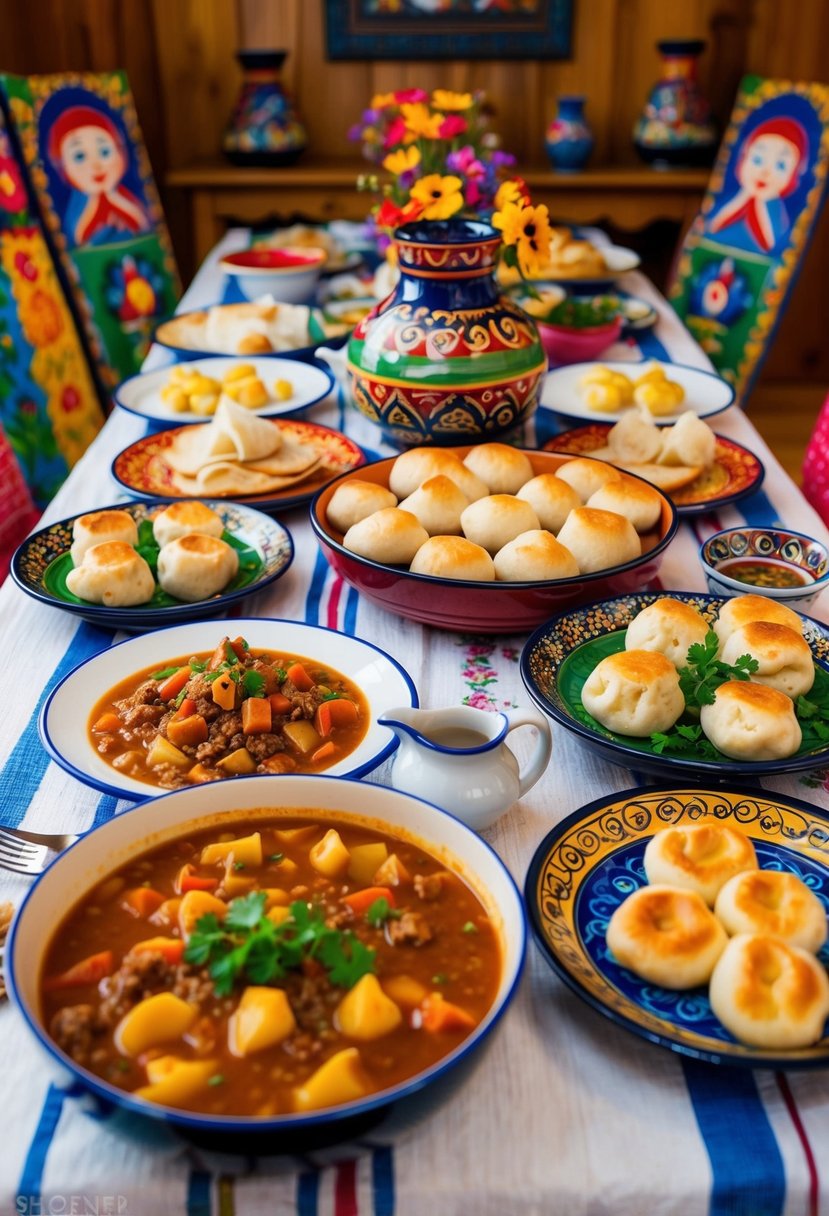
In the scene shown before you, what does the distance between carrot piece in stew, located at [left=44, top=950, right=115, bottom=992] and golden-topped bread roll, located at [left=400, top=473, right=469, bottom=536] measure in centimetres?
88

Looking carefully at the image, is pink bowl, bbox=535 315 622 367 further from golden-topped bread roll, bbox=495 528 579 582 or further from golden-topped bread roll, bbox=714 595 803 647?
golden-topped bread roll, bbox=714 595 803 647

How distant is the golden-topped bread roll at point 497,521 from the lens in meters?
1.60

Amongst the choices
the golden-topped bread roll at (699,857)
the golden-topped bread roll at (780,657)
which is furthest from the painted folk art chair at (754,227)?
the golden-topped bread roll at (699,857)

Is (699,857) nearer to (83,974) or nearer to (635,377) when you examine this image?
(83,974)

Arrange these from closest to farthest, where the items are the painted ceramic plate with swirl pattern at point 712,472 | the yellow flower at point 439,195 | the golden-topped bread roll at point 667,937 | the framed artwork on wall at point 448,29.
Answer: the golden-topped bread roll at point 667,937
the painted ceramic plate with swirl pattern at point 712,472
the yellow flower at point 439,195
the framed artwork on wall at point 448,29

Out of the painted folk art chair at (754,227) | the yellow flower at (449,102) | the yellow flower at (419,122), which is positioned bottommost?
the painted folk art chair at (754,227)

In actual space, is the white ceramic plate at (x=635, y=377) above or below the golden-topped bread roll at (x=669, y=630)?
below

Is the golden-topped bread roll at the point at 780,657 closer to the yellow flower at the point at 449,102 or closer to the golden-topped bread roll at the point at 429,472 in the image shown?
the golden-topped bread roll at the point at 429,472

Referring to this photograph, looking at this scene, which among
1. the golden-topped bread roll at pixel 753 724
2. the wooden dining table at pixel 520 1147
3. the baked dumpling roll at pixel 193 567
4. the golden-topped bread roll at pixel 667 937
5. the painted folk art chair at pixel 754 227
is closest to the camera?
the wooden dining table at pixel 520 1147

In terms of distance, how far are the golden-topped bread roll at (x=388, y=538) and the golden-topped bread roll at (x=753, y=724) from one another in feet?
1.70

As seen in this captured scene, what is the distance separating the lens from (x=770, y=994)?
2.89 feet

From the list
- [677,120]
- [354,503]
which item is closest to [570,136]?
[677,120]

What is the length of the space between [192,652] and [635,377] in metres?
1.41

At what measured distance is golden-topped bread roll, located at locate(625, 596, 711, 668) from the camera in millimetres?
1357
